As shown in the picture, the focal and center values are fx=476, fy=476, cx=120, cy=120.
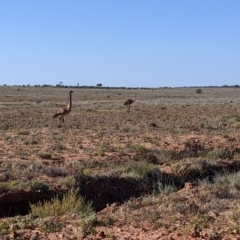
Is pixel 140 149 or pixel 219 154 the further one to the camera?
pixel 140 149

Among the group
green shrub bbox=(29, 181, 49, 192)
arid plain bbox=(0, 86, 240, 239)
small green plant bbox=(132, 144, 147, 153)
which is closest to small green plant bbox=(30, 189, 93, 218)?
arid plain bbox=(0, 86, 240, 239)

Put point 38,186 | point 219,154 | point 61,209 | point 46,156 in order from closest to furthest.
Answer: point 61,209, point 38,186, point 46,156, point 219,154

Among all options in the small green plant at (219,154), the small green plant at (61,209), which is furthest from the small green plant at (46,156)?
the small green plant at (61,209)

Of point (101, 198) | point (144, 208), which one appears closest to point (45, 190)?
point (101, 198)

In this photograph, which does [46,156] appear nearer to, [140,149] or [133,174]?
[140,149]

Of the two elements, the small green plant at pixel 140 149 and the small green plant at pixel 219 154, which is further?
the small green plant at pixel 140 149

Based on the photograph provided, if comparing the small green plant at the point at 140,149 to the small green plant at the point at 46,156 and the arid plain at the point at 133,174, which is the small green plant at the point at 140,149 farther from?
the small green plant at the point at 46,156

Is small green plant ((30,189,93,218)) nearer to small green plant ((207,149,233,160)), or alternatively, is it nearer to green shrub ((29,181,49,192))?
green shrub ((29,181,49,192))

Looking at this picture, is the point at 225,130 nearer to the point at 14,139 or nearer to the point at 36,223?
the point at 14,139

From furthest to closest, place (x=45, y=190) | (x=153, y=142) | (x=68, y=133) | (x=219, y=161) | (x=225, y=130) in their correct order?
(x=225, y=130)
(x=68, y=133)
(x=153, y=142)
(x=219, y=161)
(x=45, y=190)

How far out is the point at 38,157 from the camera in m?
15.7

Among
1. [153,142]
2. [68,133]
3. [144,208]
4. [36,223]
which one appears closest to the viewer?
[36,223]

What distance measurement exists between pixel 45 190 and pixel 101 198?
142 centimetres

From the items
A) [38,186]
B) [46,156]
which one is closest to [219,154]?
[46,156]
